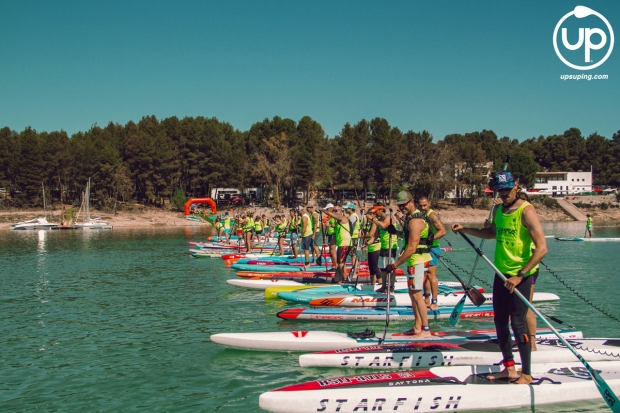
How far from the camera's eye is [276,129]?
254ft

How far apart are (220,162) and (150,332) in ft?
208

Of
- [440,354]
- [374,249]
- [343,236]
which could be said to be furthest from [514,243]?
[343,236]

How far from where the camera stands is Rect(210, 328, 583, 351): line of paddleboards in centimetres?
907

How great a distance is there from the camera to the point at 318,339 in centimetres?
932

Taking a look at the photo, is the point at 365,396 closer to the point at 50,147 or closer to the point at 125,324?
the point at 125,324

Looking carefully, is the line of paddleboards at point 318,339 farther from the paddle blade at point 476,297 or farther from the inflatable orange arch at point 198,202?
the inflatable orange arch at point 198,202

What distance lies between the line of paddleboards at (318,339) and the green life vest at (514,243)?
2763mm

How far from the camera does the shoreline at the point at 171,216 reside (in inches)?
2325

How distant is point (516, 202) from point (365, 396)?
3.07 m

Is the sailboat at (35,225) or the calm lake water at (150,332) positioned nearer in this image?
the calm lake water at (150,332)

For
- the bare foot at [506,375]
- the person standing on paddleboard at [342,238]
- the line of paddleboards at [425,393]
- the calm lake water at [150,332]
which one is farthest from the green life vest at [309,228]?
the bare foot at [506,375]

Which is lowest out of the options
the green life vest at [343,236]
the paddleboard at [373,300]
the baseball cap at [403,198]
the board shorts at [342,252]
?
the paddleboard at [373,300]

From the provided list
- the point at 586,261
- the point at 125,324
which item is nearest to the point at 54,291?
the point at 125,324

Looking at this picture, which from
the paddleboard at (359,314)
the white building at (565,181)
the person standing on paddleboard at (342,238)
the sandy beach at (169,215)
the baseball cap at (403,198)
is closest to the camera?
the baseball cap at (403,198)
